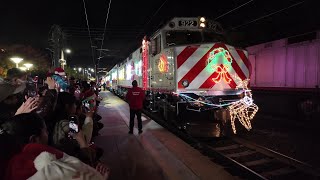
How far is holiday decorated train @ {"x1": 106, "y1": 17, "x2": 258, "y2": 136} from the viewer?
9398 millimetres

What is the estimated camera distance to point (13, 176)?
1.83m

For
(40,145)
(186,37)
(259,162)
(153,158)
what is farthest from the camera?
(186,37)

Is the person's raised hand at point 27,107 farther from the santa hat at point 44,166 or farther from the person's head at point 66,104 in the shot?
the santa hat at point 44,166

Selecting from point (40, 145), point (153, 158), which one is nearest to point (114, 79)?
point (153, 158)

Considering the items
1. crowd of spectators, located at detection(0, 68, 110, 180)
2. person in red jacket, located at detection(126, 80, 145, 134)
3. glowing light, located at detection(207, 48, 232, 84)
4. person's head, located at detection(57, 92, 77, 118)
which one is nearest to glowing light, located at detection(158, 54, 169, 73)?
person in red jacket, located at detection(126, 80, 145, 134)

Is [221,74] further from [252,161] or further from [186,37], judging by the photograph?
[252,161]

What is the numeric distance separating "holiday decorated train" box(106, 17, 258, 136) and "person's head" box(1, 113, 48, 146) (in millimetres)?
7103

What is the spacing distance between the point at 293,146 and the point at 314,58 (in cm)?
567

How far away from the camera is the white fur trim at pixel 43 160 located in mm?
1748

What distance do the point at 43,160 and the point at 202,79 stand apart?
321 inches

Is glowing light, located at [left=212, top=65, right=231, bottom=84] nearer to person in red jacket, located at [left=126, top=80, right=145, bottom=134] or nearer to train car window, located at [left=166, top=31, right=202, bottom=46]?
train car window, located at [left=166, top=31, right=202, bottom=46]

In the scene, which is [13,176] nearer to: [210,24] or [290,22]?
[210,24]

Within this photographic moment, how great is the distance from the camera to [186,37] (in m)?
10.3

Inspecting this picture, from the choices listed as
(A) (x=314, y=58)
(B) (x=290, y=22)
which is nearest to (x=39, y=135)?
(A) (x=314, y=58)
